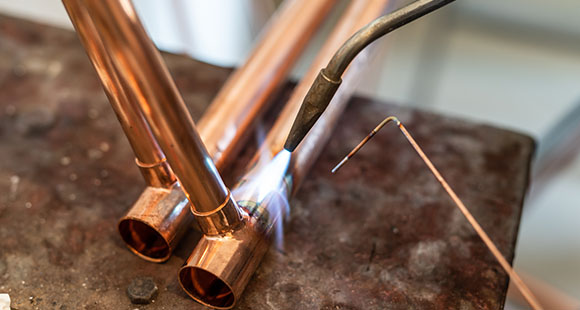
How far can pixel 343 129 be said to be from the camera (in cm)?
124

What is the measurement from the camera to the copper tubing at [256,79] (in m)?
1.06

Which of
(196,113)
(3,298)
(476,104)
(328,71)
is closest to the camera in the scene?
(328,71)

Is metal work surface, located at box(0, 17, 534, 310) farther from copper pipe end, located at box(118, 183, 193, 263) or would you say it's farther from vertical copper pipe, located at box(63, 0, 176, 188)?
vertical copper pipe, located at box(63, 0, 176, 188)

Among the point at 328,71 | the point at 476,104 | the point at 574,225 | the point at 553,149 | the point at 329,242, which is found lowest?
the point at 574,225

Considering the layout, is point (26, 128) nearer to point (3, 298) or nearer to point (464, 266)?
point (3, 298)

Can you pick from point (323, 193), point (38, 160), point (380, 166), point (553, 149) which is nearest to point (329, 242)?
point (323, 193)

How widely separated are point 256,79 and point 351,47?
1.54 feet

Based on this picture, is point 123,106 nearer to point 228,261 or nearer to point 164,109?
point 164,109

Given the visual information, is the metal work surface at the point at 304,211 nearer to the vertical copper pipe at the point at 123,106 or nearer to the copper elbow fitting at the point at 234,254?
the copper elbow fitting at the point at 234,254

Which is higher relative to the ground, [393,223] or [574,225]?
[393,223]

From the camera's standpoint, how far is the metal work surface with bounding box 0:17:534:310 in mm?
910

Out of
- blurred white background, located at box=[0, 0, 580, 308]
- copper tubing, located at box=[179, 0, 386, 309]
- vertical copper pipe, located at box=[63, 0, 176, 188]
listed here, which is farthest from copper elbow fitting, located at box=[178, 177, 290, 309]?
blurred white background, located at box=[0, 0, 580, 308]

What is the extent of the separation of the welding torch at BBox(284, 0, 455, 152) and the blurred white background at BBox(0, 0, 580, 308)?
5.21 feet

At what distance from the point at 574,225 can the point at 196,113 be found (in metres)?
1.91
